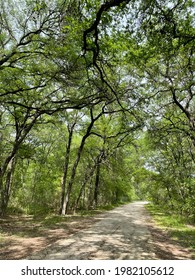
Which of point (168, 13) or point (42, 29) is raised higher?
point (42, 29)

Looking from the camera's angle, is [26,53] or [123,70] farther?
[123,70]

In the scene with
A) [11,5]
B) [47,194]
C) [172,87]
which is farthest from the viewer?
[47,194]

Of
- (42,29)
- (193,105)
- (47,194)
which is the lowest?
(47,194)

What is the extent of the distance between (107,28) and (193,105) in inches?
434

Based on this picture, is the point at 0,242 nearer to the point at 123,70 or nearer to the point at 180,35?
the point at 180,35

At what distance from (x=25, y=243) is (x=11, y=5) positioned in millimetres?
10914

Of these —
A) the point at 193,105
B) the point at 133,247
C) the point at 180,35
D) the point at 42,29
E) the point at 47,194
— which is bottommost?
the point at 133,247

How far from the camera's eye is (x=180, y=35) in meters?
7.53

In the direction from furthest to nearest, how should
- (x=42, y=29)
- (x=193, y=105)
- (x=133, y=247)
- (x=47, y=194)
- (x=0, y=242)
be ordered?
1. (x=47, y=194)
2. (x=193, y=105)
3. (x=42, y=29)
4. (x=0, y=242)
5. (x=133, y=247)
